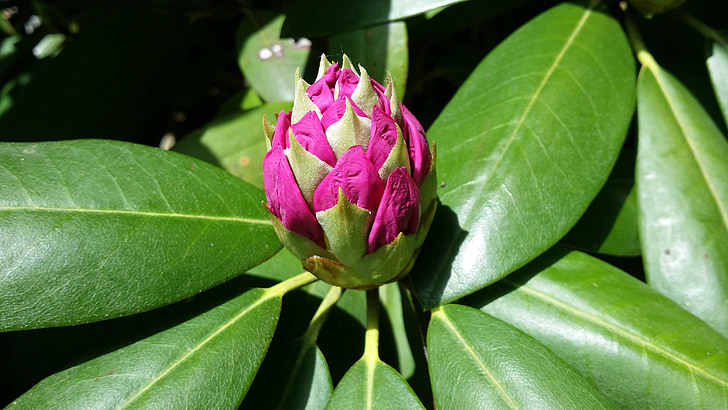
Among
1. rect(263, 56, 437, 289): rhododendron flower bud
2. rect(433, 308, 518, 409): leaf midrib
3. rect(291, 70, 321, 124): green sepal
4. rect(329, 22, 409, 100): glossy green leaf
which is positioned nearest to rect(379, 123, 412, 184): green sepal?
rect(263, 56, 437, 289): rhododendron flower bud

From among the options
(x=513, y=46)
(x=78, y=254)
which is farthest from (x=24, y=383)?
(x=513, y=46)

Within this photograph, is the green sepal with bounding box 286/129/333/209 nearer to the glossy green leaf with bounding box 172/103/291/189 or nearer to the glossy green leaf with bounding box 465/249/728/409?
the glossy green leaf with bounding box 465/249/728/409

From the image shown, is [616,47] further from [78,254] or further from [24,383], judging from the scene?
[24,383]

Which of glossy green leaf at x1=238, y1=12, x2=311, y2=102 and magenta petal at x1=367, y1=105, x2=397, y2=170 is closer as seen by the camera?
magenta petal at x1=367, y1=105, x2=397, y2=170

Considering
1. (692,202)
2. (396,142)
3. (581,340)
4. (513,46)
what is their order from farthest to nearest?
1. (513,46)
2. (692,202)
3. (581,340)
4. (396,142)

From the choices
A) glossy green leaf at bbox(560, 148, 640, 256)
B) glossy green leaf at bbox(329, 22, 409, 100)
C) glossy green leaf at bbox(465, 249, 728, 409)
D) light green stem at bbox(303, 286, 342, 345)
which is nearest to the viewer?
glossy green leaf at bbox(465, 249, 728, 409)

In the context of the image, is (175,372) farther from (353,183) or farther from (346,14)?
(346,14)

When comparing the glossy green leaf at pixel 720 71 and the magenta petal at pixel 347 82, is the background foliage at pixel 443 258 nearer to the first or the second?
the glossy green leaf at pixel 720 71
